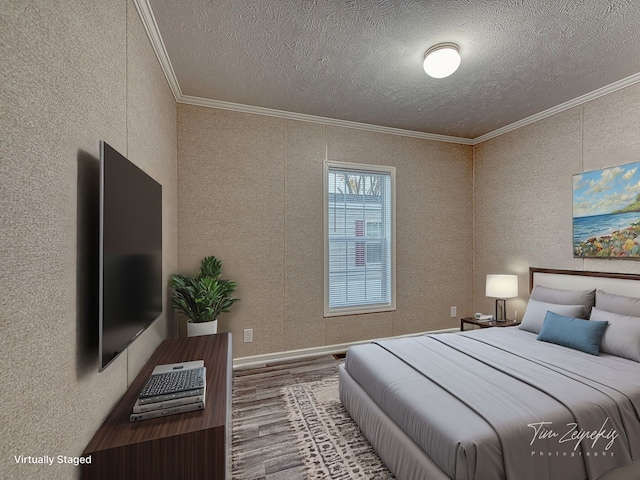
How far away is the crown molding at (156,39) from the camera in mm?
1820

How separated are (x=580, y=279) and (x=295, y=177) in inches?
125

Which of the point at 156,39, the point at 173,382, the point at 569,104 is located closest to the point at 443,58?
the point at 569,104

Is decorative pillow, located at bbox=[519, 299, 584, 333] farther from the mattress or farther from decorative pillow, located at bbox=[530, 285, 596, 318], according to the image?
the mattress

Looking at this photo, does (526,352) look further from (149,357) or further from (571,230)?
(149,357)

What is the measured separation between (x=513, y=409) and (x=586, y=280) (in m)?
2.24

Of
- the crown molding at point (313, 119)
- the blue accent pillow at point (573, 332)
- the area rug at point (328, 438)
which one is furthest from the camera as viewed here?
the crown molding at point (313, 119)

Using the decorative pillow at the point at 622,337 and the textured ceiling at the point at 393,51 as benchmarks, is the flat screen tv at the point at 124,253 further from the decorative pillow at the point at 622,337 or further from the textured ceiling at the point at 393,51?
the decorative pillow at the point at 622,337

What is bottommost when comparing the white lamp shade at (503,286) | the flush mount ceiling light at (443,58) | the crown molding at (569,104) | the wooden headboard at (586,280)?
the white lamp shade at (503,286)

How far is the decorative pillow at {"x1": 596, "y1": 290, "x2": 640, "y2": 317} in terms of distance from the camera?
89.9 inches

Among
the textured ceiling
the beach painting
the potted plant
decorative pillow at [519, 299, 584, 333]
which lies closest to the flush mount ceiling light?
the textured ceiling

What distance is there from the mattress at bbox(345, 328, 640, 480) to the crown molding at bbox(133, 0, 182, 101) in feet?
9.10

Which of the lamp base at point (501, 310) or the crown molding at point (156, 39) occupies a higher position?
the crown molding at point (156, 39)

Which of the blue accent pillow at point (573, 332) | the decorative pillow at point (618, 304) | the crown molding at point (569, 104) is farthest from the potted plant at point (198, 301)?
the crown molding at point (569, 104)

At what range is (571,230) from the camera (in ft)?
10.1
